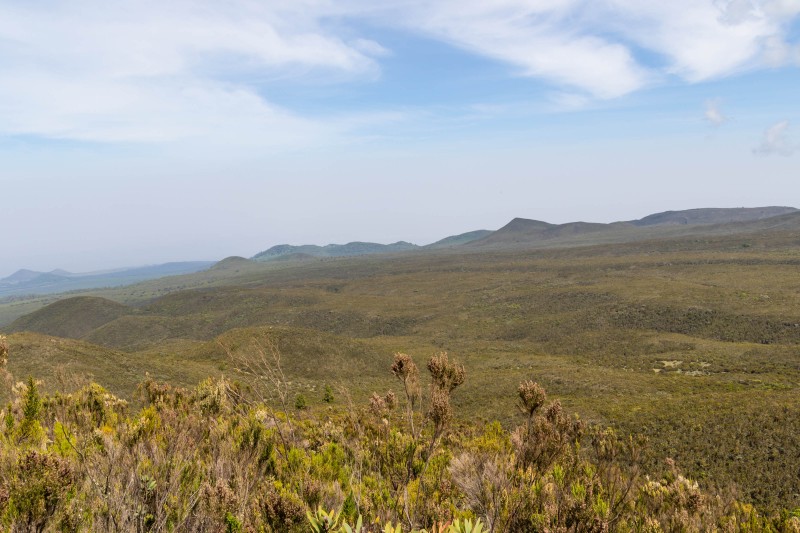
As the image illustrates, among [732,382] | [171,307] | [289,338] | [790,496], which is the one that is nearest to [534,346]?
[732,382]

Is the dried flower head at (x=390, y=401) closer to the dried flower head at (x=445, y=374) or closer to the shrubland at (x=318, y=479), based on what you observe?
the shrubland at (x=318, y=479)

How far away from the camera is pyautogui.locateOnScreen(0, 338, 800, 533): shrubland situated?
398 centimetres

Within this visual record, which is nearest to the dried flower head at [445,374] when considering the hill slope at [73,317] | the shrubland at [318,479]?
the shrubland at [318,479]

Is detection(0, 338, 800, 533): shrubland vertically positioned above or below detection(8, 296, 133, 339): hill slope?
above

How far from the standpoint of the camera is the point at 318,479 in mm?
5641

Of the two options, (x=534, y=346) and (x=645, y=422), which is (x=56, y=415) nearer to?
(x=645, y=422)

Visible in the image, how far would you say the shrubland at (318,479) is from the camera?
157 inches

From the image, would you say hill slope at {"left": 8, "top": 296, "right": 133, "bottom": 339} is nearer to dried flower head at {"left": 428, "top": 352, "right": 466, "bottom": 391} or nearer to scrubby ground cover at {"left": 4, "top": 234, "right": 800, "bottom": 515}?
→ scrubby ground cover at {"left": 4, "top": 234, "right": 800, "bottom": 515}

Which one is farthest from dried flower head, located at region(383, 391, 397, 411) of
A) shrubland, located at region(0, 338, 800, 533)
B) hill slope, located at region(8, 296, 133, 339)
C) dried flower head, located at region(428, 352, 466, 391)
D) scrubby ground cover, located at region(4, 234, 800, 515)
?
hill slope, located at region(8, 296, 133, 339)

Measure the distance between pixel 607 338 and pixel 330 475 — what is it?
54.4 meters

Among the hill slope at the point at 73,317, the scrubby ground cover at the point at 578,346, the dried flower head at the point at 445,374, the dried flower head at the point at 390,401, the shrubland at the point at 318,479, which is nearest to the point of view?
the shrubland at the point at 318,479

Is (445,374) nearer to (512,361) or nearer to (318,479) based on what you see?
(318,479)

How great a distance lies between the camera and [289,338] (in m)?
54.8

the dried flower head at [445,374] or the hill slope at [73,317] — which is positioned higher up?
the dried flower head at [445,374]
